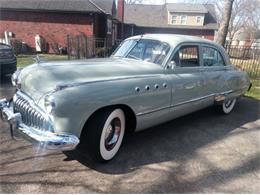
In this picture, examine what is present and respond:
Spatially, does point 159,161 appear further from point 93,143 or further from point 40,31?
point 40,31

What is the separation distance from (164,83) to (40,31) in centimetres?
1774

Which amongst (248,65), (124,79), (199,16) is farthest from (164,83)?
(199,16)

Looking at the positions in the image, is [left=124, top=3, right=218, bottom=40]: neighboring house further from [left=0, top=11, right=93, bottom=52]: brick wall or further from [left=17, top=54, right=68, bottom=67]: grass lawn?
[left=17, top=54, right=68, bottom=67]: grass lawn

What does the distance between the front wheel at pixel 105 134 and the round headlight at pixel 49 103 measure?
1.97ft

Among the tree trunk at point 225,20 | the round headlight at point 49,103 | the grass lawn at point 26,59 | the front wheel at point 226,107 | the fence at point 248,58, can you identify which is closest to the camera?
the round headlight at point 49,103

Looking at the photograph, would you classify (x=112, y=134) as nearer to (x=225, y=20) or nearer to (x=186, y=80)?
(x=186, y=80)

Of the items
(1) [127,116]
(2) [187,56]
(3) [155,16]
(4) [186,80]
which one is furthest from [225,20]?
(3) [155,16]

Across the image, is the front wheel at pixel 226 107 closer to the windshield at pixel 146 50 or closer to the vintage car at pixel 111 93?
the vintage car at pixel 111 93

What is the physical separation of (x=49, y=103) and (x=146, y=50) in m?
2.32

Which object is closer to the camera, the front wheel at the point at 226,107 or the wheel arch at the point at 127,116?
the wheel arch at the point at 127,116

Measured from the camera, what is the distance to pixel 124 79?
3824mm

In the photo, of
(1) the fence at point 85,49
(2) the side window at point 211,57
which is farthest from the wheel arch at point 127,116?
(1) the fence at point 85,49

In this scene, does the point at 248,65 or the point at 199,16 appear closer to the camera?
the point at 248,65

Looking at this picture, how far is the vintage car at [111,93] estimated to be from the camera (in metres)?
3.15
